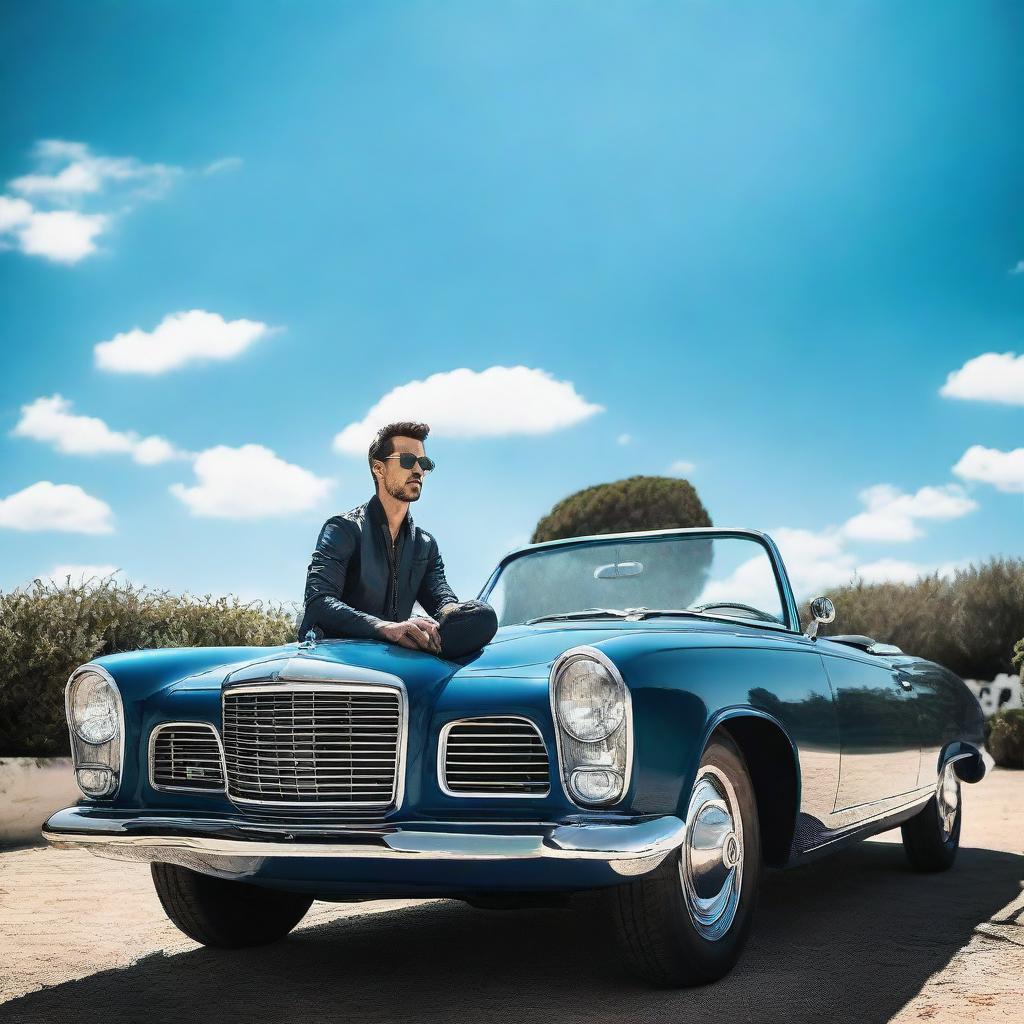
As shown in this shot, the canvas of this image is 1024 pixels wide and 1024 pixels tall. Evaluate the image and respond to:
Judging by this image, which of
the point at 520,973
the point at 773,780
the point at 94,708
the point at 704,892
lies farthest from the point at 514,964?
the point at 94,708

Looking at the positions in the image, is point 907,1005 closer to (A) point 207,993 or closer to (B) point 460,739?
(B) point 460,739

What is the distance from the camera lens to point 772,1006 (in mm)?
3584

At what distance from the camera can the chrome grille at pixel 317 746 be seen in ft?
11.8

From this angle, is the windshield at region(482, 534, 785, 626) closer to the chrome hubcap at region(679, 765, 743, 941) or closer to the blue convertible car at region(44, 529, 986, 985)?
the blue convertible car at region(44, 529, 986, 985)

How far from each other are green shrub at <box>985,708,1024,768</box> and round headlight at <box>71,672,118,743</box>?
12.1 meters

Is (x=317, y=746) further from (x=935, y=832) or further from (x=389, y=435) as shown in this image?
(x=935, y=832)

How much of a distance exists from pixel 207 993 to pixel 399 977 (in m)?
0.62

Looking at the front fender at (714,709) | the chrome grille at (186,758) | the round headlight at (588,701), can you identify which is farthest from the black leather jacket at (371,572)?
the front fender at (714,709)

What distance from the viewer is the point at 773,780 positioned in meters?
4.26

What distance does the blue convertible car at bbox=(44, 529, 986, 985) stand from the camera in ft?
11.1

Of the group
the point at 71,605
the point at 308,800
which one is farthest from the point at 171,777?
the point at 71,605

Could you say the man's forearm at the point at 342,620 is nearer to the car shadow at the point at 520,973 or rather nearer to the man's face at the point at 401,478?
the man's face at the point at 401,478

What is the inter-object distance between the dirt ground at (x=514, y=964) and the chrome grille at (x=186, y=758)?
67cm

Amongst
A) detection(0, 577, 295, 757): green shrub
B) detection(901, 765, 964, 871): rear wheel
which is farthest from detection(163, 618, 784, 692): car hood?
detection(0, 577, 295, 757): green shrub
